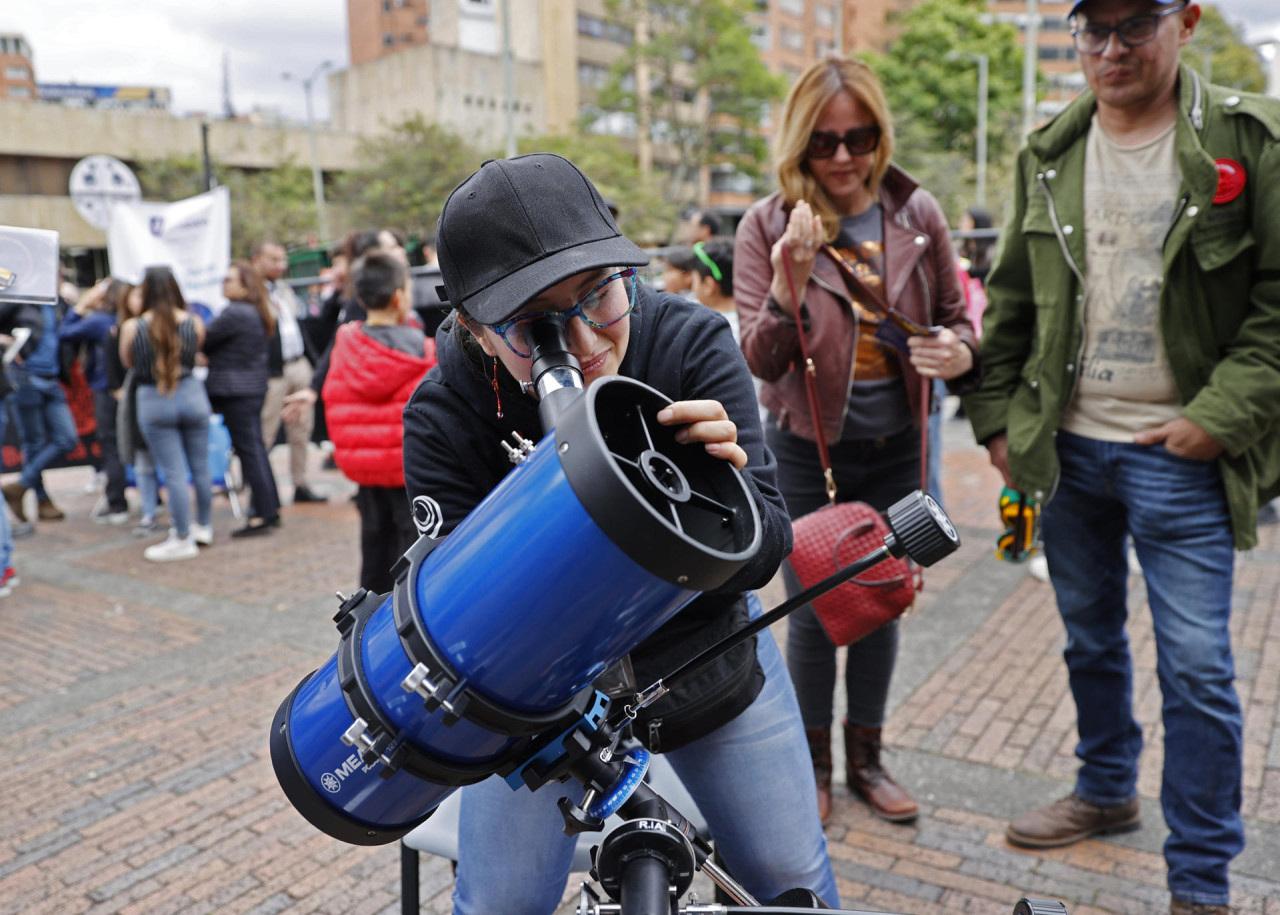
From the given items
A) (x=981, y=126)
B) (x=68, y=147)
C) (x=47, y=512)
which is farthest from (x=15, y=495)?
(x=981, y=126)

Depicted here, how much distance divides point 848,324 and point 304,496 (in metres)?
6.67

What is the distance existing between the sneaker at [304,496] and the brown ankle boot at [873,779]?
6354 millimetres

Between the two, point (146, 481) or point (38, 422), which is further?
point (38, 422)

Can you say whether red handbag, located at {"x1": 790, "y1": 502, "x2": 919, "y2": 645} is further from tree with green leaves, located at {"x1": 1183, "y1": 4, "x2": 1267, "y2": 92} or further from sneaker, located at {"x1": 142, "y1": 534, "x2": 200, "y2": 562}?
tree with green leaves, located at {"x1": 1183, "y1": 4, "x2": 1267, "y2": 92}

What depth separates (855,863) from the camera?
9.45ft

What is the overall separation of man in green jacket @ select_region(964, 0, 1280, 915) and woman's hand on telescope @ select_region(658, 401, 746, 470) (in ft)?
5.53

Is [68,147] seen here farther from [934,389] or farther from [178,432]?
[934,389]

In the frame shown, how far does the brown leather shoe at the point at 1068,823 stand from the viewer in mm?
2891

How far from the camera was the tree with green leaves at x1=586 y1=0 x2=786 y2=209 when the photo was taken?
44.1 metres

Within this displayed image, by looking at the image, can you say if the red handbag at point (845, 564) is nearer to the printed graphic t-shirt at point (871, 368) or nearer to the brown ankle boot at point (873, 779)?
the printed graphic t-shirt at point (871, 368)

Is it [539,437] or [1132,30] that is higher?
[1132,30]

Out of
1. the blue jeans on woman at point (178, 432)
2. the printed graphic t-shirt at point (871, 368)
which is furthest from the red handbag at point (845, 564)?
the blue jeans on woman at point (178, 432)

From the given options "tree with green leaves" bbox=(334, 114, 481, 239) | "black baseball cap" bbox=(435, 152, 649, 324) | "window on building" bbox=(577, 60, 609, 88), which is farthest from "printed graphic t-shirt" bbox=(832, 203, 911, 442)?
"window on building" bbox=(577, 60, 609, 88)

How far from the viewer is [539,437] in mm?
1683
